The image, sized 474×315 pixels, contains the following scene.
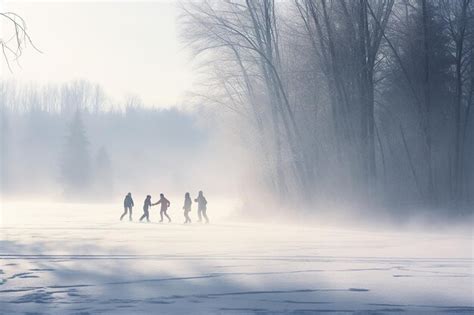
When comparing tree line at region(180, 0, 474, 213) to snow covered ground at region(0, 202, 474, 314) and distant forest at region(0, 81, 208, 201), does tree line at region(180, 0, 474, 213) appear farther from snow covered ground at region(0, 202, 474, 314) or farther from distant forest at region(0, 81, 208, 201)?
distant forest at region(0, 81, 208, 201)

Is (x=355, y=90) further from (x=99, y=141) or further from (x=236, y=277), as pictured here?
(x=99, y=141)

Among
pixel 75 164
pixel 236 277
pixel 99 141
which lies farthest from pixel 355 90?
pixel 99 141

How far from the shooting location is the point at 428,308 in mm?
9781

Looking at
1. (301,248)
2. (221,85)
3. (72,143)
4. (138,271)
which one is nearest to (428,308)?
(138,271)

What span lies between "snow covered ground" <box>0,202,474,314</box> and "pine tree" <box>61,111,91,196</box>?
7306cm

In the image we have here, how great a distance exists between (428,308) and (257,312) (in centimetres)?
218

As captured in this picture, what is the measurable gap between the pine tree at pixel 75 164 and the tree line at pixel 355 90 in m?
55.0

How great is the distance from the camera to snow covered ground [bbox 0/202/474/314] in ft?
32.9

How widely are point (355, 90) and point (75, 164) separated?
6303cm

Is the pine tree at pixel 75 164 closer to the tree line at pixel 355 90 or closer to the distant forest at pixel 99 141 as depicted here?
the distant forest at pixel 99 141

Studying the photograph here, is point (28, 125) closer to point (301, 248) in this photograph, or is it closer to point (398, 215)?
point (398, 215)

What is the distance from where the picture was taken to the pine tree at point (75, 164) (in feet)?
306

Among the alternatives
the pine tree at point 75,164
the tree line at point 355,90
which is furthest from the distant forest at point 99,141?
the tree line at point 355,90

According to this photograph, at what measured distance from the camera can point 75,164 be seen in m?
93.4
